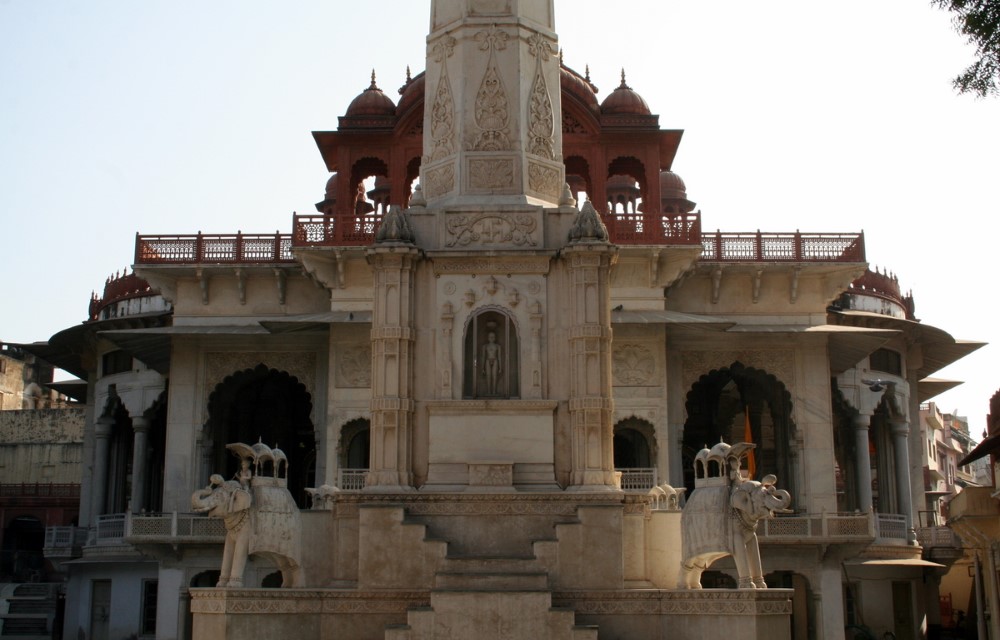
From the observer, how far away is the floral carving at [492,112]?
2047 centimetres

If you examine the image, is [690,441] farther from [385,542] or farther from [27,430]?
[27,430]

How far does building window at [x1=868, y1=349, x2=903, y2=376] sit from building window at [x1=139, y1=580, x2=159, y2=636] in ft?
67.8

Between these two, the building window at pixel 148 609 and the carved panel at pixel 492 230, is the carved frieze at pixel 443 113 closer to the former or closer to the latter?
the carved panel at pixel 492 230

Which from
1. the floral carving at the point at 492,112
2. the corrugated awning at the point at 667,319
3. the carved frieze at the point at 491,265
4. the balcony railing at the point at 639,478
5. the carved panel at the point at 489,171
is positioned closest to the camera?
the carved frieze at the point at 491,265

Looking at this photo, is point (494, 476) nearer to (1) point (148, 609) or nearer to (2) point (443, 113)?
(2) point (443, 113)

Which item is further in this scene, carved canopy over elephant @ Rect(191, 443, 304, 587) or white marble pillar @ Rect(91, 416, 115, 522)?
white marble pillar @ Rect(91, 416, 115, 522)

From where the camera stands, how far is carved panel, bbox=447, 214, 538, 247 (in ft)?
65.5

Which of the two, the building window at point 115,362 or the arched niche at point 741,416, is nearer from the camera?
the arched niche at point 741,416

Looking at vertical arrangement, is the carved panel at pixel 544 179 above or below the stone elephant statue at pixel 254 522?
above

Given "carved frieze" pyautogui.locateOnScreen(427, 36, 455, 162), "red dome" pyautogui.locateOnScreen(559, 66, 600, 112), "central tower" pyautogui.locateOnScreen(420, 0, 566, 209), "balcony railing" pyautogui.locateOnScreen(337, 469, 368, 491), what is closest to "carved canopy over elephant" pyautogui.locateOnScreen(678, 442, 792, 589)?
"central tower" pyautogui.locateOnScreen(420, 0, 566, 209)

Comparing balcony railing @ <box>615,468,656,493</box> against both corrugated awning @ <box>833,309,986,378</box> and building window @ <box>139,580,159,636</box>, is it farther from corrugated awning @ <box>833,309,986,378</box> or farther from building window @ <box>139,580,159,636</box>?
building window @ <box>139,580,159,636</box>

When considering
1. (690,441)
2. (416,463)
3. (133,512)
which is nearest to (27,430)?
(133,512)

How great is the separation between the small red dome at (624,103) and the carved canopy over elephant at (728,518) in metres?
18.6

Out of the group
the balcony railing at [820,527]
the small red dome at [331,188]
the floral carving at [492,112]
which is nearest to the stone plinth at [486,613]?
the floral carving at [492,112]
